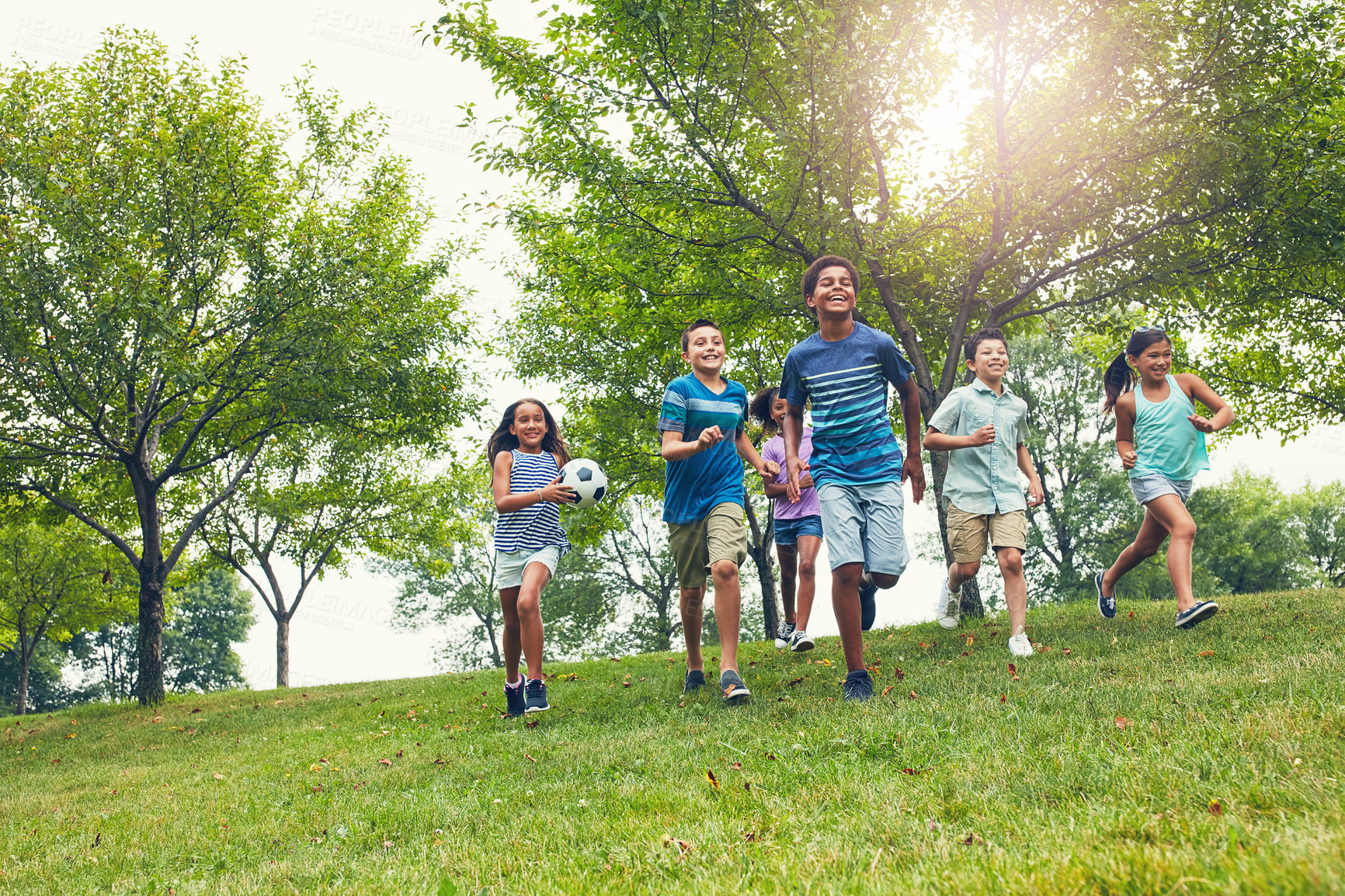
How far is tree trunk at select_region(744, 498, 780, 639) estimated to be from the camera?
68.8ft

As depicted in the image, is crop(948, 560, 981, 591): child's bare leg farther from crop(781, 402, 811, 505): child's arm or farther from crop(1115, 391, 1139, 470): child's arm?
crop(781, 402, 811, 505): child's arm

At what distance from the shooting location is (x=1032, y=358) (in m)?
36.1

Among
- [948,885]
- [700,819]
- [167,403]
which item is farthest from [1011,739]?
[167,403]

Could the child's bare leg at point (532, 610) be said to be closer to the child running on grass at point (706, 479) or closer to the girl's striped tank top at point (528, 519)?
the girl's striped tank top at point (528, 519)

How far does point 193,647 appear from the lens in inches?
1949

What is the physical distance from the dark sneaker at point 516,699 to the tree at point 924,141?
5540mm

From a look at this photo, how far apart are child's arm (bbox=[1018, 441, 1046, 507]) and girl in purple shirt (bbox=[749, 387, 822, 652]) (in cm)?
181

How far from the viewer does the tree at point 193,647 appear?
162 feet

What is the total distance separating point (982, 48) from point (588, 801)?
10.5 m

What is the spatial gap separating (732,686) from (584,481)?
2000 millimetres

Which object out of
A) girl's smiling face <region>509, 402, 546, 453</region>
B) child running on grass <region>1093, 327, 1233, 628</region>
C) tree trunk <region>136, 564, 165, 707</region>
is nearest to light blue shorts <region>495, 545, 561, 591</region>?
girl's smiling face <region>509, 402, 546, 453</region>

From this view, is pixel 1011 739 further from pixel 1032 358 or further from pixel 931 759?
pixel 1032 358

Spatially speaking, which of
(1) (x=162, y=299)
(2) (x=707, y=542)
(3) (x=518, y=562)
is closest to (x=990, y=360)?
(2) (x=707, y=542)

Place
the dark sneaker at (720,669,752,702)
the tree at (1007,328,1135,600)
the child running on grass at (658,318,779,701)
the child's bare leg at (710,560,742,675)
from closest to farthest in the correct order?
1. the dark sneaker at (720,669,752,702)
2. the child's bare leg at (710,560,742,675)
3. the child running on grass at (658,318,779,701)
4. the tree at (1007,328,1135,600)
